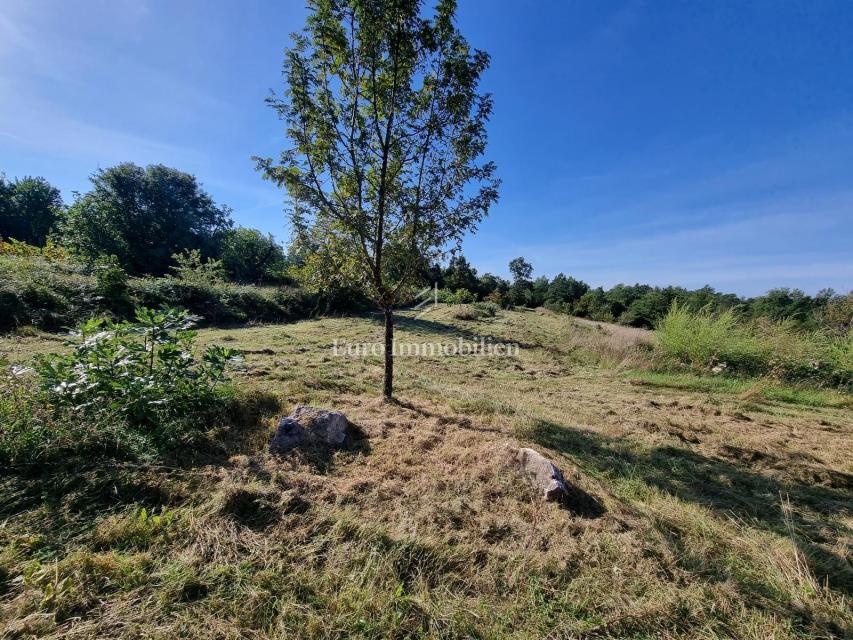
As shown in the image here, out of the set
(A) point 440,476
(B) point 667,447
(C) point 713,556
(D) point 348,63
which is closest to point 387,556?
(A) point 440,476

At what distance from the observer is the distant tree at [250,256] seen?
25.0 meters

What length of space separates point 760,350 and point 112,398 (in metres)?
15.1

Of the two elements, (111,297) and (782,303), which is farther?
(782,303)

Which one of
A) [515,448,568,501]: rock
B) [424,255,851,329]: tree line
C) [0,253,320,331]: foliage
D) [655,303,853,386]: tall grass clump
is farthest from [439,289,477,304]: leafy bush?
[515,448,568,501]: rock

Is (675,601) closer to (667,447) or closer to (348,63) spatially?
(667,447)

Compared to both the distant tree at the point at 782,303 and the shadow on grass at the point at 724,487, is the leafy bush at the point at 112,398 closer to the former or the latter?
the shadow on grass at the point at 724,487

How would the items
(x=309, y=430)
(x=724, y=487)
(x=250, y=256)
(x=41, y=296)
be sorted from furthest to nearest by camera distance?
(x=250, y=256)
(x=41, y=296)
(x=724, y=487)
(x=309, y=430)

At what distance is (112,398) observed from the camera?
2760 millimetres

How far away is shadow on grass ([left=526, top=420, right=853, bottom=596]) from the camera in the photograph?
7.52 feet

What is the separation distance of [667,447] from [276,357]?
792cm

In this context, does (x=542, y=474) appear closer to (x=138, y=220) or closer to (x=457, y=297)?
(x=457, y=297)

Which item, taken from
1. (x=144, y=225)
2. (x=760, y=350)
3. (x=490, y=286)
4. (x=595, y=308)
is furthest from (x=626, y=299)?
(x=144, y=225)

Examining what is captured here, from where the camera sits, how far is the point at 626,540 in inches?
Answer: 83.3

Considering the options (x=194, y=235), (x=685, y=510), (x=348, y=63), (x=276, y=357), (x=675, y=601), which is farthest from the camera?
(x=194, y=235)
